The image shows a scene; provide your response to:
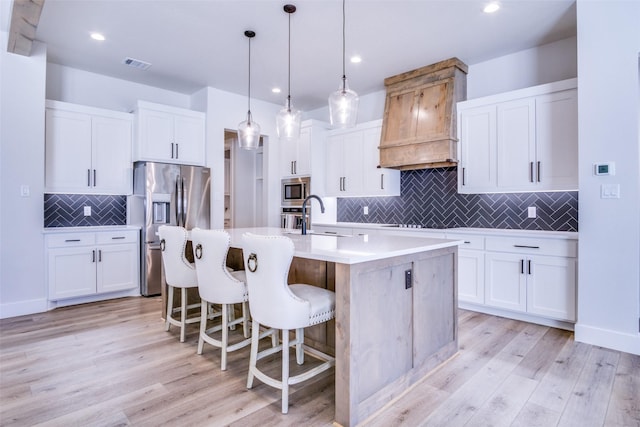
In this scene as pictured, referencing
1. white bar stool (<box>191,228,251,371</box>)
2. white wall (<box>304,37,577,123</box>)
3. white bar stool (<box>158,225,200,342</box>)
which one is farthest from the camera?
white wall (<box>304,37,577,123</box>)

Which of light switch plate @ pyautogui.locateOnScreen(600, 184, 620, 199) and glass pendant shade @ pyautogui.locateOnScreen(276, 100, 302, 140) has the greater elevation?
glass pendant shade @ pyautogui.locateOnScreen(276, 100, 302, 140)

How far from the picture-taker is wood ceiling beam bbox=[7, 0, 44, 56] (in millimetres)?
2750

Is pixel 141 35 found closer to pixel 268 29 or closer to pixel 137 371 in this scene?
pixel 268 29

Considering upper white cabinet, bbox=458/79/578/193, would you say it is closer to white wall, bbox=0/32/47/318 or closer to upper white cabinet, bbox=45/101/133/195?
upper white cabinet, bbox=45/101/133/195

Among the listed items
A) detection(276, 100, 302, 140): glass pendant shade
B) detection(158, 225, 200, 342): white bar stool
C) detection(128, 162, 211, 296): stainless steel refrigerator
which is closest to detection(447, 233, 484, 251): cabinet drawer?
detection(276, 100, 302, 140): glass pendant shade

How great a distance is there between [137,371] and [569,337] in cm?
344

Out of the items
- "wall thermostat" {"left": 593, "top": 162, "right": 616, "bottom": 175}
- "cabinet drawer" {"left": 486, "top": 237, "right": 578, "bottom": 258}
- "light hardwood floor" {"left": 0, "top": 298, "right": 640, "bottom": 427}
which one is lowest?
"light hardwood floor" {"left": 0, "top": 298, "right": 640, "bottom": 427}

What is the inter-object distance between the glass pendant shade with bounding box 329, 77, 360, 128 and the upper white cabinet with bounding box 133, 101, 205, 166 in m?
2.91

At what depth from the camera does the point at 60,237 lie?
3930 millimetres

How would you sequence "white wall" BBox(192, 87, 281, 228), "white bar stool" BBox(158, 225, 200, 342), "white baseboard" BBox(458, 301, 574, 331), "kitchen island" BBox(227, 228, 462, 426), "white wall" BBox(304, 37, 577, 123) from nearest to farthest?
"kitchen island" BBox(227, 228, 462, 426) < "white bar stool" BBox(158, 225, 200, 342) < "white baseboard" BBox(458, 301, 574, 331) < "white wall" BBox(304, 37, 577, 123) < "white wall" BBox(192, 87, 281, 228)

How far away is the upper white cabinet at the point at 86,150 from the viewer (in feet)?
13.4

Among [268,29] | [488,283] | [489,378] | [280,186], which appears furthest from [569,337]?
[280,186]

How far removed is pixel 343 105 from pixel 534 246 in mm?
2230

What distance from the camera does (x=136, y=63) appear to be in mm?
4262
